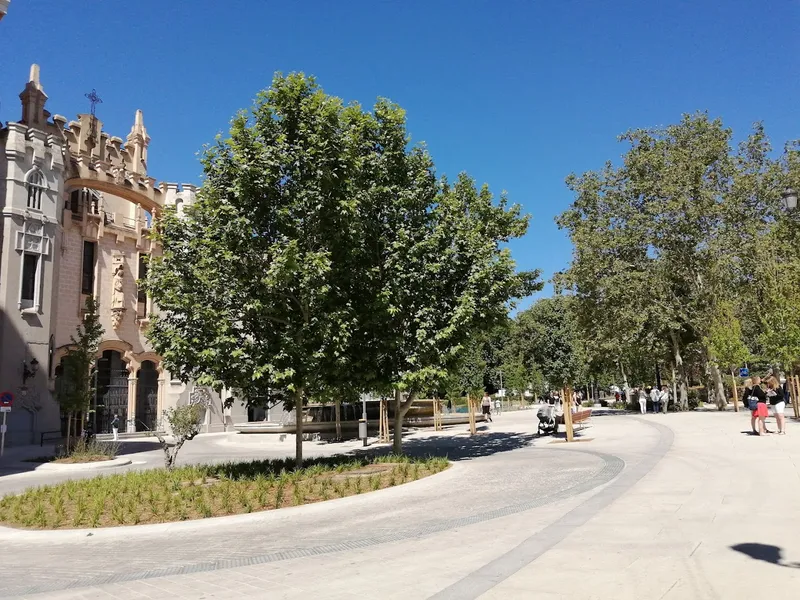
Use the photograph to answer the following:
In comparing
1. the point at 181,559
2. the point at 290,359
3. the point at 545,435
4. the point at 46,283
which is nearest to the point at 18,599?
the point at 181,559

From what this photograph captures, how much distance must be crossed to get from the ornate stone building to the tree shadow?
25814mm

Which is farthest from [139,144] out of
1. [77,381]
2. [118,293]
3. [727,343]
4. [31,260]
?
[727,343]

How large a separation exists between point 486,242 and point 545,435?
373 inches

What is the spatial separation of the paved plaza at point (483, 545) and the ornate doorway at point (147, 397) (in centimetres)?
3011

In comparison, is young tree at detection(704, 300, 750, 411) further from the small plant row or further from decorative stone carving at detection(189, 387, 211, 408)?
decorative stone carving at detection(189, 387, 211, 408)

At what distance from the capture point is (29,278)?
29375 millimetres

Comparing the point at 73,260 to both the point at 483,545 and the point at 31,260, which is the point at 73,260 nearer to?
the point at 31,260

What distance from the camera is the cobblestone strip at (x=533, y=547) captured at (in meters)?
5.19

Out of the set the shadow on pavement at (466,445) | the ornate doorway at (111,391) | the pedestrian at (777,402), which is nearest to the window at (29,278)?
the ornate doorway at (111,391)

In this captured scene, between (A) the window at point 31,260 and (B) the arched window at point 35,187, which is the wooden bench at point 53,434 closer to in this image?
(A) the window at point 31,260

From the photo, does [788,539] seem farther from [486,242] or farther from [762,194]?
[762,194]

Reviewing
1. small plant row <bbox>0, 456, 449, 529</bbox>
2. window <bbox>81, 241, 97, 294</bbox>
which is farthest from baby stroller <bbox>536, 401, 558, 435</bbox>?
window <bbox>81, 241, 97, 294</bbox>

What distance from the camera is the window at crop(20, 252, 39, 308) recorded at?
29031mm

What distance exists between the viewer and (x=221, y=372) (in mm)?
13227
